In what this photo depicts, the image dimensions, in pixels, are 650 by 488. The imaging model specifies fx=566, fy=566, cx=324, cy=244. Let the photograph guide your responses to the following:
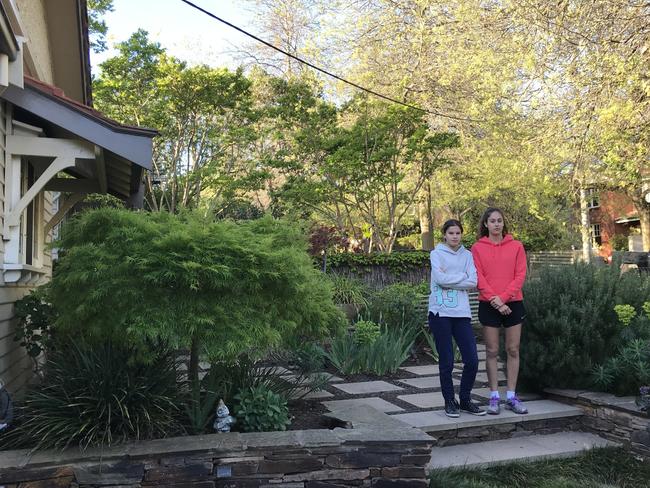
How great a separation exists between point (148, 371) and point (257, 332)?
0.88 m

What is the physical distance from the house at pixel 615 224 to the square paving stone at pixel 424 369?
26481 mm

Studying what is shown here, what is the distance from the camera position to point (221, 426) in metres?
3.62

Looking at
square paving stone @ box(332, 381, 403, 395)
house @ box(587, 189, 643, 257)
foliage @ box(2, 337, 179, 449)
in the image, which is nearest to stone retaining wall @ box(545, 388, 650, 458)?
square paving stone @ box(332, 381, 403, 395)

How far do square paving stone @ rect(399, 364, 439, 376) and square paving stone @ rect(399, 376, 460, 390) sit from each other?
217mm

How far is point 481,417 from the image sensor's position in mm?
4520

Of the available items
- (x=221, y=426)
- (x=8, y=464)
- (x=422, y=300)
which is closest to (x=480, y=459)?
(x=221, y=426)

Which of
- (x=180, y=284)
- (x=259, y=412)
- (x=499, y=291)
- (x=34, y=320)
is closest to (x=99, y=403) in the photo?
(x=180, y=284)

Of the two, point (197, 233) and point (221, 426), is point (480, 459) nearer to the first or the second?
point (221, 426)

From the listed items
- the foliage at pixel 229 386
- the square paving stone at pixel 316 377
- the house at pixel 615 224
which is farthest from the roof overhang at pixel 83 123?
the house at pixel 615 224

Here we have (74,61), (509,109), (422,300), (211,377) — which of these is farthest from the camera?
(509,109)

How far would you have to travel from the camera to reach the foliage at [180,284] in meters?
3.25

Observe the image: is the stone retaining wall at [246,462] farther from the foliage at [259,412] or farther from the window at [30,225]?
the window at [30,225]

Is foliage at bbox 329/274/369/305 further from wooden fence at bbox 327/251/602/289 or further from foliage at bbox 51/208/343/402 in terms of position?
foliage at bbox 51/208/343/402

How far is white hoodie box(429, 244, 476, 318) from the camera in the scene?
4.51m
